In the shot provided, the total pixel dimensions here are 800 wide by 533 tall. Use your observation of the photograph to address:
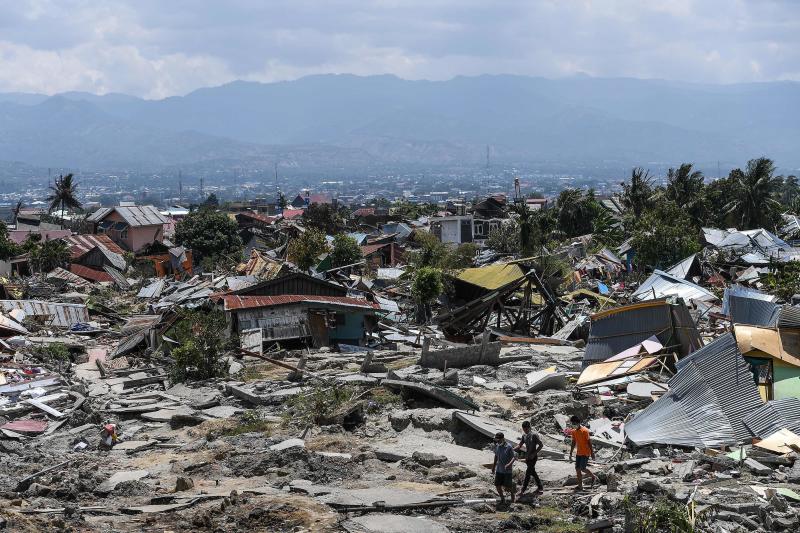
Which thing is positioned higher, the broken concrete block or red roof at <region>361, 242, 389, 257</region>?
the broken concrete block

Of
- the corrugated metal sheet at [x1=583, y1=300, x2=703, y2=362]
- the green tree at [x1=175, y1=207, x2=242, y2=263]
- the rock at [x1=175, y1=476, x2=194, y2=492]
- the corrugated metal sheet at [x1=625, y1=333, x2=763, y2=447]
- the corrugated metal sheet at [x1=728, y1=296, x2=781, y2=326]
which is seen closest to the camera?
the rock at [x1=175, y1=476, x2=194, y2=492]

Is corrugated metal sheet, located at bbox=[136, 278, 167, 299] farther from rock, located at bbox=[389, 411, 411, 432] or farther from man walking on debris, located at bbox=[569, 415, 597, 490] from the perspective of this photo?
man walking on debris, located at bbox=[569, 415, 597, 490]

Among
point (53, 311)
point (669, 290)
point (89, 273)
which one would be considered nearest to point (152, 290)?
point (53, 311)

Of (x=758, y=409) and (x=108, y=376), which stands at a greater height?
(x=758, y=409)

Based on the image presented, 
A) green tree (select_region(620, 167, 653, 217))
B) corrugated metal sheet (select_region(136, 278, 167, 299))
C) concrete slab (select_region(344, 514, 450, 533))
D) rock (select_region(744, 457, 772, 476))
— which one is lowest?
corrugated metal sheet (select_region(136, 278, 167, 299))

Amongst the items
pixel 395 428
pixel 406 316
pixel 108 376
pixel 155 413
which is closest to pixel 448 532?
pixel 395 428

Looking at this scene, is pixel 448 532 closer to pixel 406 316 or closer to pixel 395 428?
pixel 395 428

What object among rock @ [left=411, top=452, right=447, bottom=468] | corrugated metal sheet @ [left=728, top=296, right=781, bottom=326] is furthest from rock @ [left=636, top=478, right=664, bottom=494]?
corrugated metal sheet @ [left=728, top=296, right=781, bottom=326]

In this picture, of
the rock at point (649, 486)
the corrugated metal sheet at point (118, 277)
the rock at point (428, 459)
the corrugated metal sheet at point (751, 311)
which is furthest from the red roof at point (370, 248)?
the rock at point (649, 486)
